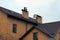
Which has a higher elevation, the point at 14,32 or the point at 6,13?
the point at 6,13

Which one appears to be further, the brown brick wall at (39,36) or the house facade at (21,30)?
the house facade at (21,30)

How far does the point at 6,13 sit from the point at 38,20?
10.0m

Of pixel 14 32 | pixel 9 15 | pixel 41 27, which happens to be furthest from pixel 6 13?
pixel 41 27

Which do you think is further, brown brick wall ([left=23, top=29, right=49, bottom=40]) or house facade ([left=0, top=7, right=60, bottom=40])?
house facade ([left=0, top=7, right=60, bottom=40])

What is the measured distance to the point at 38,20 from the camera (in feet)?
169

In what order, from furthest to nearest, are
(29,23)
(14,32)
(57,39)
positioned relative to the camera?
(29,23), (14,32), (57,39)

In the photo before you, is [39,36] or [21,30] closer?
[39,36]

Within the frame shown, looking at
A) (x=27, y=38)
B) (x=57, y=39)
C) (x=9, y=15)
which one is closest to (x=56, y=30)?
(x=57, y=39)

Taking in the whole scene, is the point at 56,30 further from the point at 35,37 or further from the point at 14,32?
the point at 14,32

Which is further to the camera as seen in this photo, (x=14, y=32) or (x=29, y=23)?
(x=29, y=23)

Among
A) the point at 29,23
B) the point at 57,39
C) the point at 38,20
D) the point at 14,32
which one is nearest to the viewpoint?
the point at 57,39

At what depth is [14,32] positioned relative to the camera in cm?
4494

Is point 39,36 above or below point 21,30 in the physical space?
below

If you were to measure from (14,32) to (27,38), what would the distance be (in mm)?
2461
